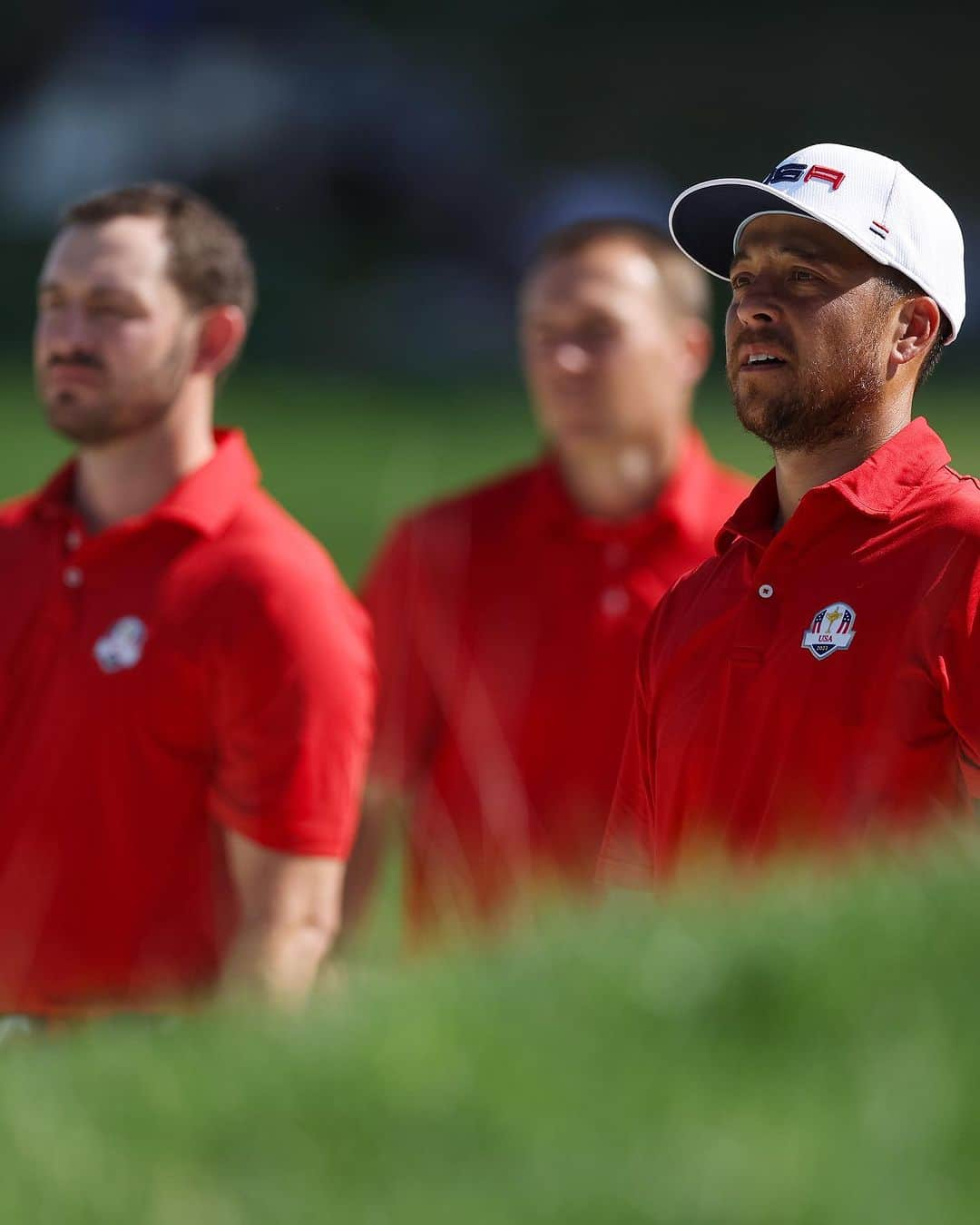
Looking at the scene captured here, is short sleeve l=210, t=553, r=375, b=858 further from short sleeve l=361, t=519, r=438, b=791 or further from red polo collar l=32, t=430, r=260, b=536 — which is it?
short sleeve l=361, t=519, r=438, b=791

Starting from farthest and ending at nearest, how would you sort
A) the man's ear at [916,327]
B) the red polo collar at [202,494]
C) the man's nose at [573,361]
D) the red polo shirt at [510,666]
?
the man's nose at [573,361] < the red polo shirt at [510,666] < the red polo collar at [202,494] < the man's ear at [916,327]

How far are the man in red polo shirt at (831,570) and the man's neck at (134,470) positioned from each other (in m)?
1.88

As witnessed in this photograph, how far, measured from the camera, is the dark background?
119 feet

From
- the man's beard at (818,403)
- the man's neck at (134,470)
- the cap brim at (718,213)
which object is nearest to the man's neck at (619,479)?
the man's neck at (134,470)

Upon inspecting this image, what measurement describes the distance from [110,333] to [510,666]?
131cm

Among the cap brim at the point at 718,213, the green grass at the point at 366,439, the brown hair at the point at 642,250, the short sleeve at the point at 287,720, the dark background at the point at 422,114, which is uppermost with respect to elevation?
the dark background at the point at 422,114

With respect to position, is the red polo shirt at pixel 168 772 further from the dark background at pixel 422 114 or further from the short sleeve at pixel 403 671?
the dark background at pixel 422 114

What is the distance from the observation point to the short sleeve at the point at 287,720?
15.6 feet

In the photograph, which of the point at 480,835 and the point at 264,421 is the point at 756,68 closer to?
the point at 264,421

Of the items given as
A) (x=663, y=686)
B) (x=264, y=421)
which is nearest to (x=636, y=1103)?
(x=663, y=686)

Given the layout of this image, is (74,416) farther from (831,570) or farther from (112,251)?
(831,570)

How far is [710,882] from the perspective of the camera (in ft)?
9.91

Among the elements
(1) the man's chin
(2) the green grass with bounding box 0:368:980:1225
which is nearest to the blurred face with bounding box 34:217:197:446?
(1) the man's chin

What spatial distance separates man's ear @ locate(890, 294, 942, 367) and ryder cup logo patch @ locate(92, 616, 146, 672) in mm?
1983
